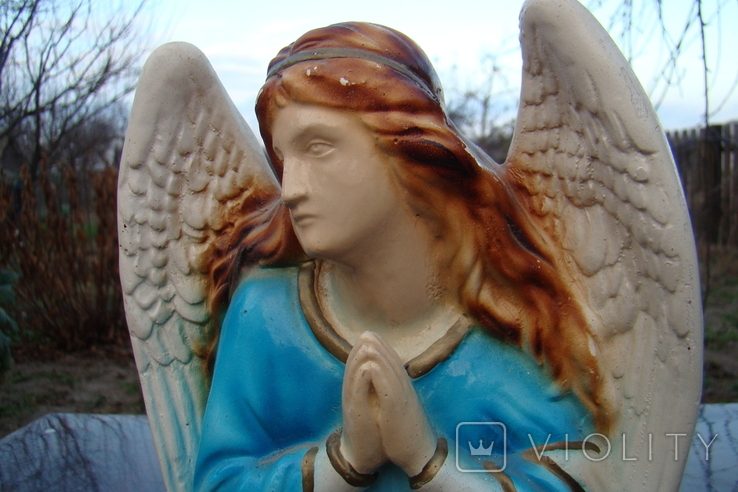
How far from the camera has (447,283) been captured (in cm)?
139

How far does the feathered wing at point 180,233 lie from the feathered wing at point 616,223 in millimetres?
702

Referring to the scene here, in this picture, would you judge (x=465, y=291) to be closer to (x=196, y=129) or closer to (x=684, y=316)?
(x=684, y=316)

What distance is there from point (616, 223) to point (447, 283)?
36 cm

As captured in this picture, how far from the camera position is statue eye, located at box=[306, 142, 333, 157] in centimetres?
125

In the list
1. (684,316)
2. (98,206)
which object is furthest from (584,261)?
(98,206)

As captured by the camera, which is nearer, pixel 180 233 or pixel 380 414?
pixel 380 414

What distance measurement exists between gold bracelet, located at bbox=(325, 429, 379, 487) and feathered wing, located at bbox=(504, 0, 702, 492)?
0.44m

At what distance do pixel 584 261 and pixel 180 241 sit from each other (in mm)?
967

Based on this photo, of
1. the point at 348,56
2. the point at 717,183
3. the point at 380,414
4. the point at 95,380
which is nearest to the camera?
the point at 380,414

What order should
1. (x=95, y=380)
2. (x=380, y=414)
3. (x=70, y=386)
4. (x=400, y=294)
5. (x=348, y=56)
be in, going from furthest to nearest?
(x=95, y=380)
(x=70, y=386)
(x=400, y=294)
(x=348, y=56)
(x=380, y=414)

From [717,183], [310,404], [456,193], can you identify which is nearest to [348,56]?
[456,193]

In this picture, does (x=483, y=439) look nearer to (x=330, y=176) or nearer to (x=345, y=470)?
(x=345, y=470)

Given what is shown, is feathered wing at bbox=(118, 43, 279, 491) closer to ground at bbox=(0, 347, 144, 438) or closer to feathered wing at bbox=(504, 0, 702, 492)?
feathered wing at bbox=(504, 0, 702, 492)

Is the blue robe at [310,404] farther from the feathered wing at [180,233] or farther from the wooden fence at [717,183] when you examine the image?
the wooden fence at [717,183]
